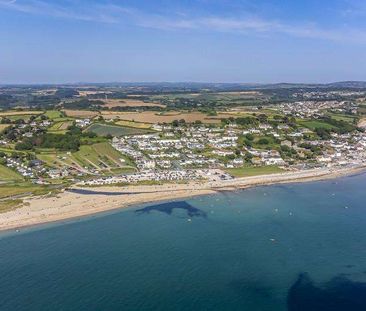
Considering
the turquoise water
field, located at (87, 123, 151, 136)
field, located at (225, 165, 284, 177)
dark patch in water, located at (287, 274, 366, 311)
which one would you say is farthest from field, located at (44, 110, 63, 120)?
dark patch in water, located at (287, 274, 366, 311)

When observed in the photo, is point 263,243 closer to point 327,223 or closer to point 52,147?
point 327,223

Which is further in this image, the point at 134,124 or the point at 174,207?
the point at 134,124

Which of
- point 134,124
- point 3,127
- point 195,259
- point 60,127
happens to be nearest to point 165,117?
point 134,124

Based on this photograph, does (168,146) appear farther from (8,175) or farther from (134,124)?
(8,175)

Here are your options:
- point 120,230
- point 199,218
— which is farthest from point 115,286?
point 199,218

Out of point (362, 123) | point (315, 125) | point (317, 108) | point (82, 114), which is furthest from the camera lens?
point (317, 108)

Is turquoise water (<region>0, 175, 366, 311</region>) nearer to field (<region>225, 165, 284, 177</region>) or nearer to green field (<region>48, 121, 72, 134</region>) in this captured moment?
field (<region>225, 165, 284, 177</region>)

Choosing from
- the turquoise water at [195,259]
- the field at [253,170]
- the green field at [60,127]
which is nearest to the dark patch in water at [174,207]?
the turquoise water at [195,259]
